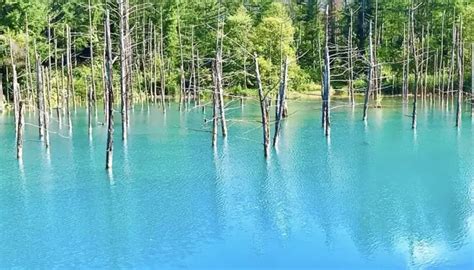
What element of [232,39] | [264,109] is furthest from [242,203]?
[232,39]

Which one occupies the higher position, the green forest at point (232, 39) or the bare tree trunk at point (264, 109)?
the green forest at point (232, 39)

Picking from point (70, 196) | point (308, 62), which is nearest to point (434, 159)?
point (70, 196)

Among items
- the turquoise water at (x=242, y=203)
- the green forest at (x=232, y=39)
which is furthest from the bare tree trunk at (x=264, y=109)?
the green forest at (x=232, y=39)

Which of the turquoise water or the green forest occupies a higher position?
the green forest

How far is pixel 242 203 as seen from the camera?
753 inches

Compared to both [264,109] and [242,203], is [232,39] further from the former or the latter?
[242,203]

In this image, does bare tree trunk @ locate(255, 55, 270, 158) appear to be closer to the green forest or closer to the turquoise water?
the turquoise water

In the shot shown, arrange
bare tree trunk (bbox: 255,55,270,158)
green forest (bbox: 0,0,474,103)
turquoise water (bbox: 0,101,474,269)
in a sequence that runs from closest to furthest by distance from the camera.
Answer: turquoise water (bbox: 0,101,474,269), bare tree trunk (bbox: 255,55,270,158), green forest (bbox: 0,0,474,103)

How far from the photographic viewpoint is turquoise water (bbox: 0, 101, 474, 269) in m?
14.3

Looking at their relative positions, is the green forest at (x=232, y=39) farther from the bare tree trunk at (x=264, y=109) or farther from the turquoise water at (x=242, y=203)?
the bare tree trunk at (x=264, y=109)

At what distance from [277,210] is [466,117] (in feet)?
88.9

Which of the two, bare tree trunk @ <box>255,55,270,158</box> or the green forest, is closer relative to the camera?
bare tree trunk @ <box>255,55,270,158</box>

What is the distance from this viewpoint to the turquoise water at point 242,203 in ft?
46.9

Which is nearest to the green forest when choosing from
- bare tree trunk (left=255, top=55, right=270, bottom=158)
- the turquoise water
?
the turquoise water
